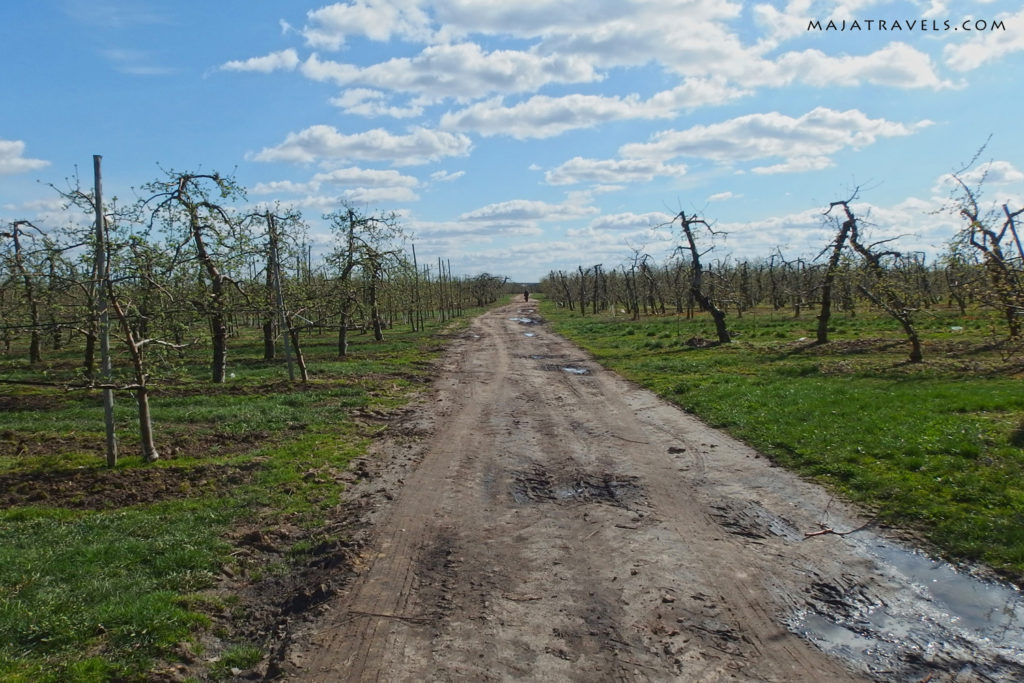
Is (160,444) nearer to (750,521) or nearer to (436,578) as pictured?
(436,578)

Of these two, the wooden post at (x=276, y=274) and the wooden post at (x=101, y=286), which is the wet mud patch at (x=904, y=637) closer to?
the wooden post at (x=101, y=286)

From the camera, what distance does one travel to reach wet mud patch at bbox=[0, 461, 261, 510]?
862cm

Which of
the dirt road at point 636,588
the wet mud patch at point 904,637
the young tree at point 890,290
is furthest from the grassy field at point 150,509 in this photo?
the young tree at point 890,290

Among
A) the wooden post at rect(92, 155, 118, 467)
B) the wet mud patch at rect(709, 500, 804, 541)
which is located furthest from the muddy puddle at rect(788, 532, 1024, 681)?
the wooden post at rect(92, 155, 118, 467)

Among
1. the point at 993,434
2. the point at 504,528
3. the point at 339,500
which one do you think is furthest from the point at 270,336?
the point at 993,434

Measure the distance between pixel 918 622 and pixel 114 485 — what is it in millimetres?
9633

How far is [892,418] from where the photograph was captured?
36.6 feet

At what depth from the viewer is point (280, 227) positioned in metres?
19.9

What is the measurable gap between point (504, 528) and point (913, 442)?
6.38m

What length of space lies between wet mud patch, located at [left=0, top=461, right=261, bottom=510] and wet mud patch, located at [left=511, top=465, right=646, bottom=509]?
4.04 meters

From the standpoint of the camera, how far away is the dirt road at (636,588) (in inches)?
185

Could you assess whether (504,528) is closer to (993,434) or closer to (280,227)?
(993,434)

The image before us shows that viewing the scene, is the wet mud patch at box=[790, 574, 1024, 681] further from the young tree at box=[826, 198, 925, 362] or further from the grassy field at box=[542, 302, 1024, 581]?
the young tree at box=[826, 198, 925, 362]

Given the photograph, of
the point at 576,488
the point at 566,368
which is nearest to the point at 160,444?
the point at 576,488
